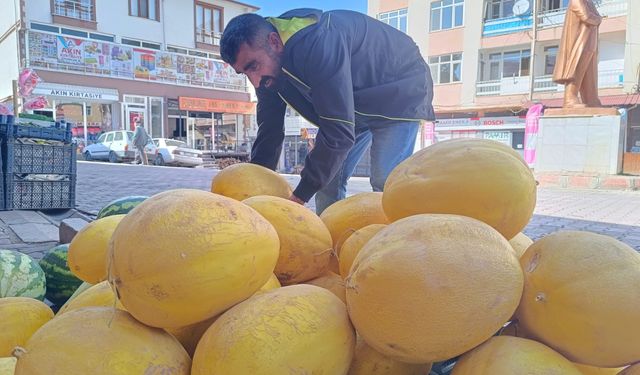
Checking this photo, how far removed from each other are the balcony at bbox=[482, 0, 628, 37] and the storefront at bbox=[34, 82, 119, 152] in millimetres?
20382

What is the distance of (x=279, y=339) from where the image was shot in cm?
86

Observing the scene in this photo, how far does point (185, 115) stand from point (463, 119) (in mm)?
16602

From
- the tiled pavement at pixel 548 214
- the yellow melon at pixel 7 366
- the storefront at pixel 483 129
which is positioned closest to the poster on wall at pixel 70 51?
the tiled pavement at pixel 548 214

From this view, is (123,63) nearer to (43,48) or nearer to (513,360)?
(43,48)

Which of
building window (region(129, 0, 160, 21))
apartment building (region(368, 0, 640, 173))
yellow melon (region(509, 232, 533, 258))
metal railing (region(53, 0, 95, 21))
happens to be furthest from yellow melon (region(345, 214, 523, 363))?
building window (region(129, 0, 160, 21))

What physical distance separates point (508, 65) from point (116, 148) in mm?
19952

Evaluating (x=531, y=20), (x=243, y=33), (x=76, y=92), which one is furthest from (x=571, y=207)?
(x=76, y=92)

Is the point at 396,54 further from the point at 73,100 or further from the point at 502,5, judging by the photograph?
the point at 73,100

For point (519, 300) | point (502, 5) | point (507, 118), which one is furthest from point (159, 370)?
point (502, 5)

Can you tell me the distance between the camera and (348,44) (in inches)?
90.0

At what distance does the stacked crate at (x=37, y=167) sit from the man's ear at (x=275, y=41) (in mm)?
5016

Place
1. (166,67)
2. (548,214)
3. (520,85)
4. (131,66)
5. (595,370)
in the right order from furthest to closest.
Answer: (166,67) → (131,66) → (520,85) → (548,214) → (595,370)

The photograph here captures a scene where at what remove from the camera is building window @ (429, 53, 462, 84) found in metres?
25.5

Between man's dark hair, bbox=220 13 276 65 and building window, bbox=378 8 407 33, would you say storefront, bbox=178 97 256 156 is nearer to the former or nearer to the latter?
building window, bbox=378 8 407 33
